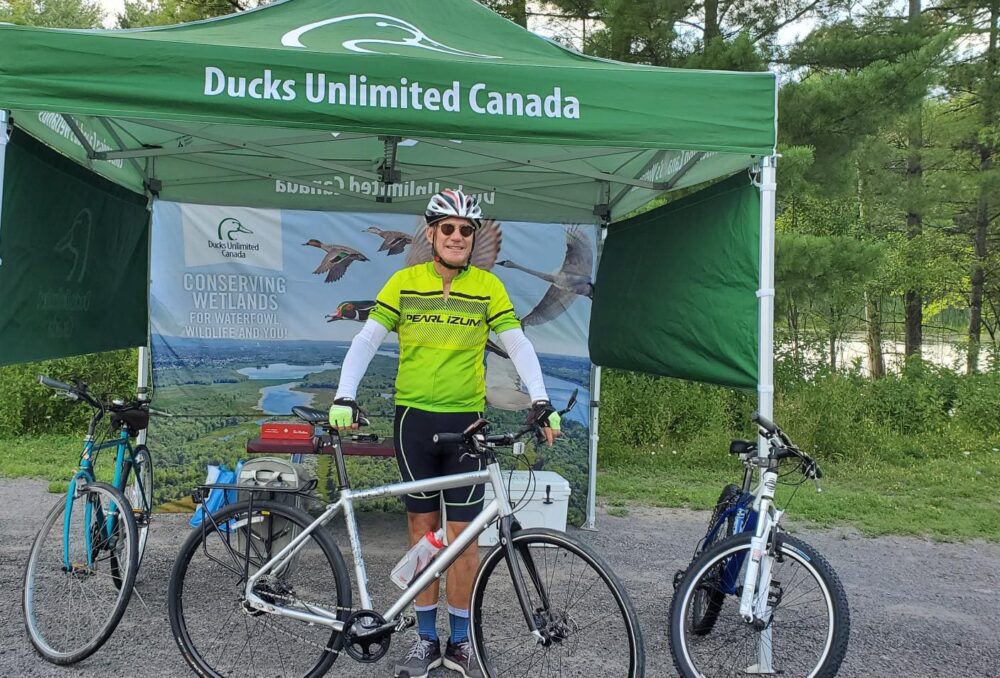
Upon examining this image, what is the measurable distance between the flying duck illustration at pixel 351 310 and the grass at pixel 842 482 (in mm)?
1755


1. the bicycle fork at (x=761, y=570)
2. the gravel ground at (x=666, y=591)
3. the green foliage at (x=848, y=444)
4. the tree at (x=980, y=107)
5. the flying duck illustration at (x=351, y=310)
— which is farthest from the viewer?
the tree at (x=980, y=107)

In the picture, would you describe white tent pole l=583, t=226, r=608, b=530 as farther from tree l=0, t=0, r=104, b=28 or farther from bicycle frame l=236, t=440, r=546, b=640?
tree l=0, t=0, r=104, b=28

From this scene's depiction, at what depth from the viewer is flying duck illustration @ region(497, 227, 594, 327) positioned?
5543 millimetres

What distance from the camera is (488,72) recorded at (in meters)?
3.14

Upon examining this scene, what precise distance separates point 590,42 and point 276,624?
8.02 meters

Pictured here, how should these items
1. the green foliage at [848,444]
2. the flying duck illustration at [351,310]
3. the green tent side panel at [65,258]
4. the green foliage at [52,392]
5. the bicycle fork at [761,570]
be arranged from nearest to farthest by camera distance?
1. the bicycle fork at [761,570]
2. the green tent side panel at [65,258]
3. the flying duck illustration at [351,310]
4. the green foliage at [848,444]
5. the green foliage at [52,392]

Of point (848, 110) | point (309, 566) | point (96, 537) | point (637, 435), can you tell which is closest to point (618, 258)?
point (309, 566)

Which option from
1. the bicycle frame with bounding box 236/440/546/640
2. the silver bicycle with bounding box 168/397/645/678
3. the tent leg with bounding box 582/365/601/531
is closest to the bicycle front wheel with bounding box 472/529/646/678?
the silver bicycle with bounding box 168/397/645/678

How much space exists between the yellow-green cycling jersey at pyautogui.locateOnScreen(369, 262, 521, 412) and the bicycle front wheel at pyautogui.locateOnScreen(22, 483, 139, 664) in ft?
4.26

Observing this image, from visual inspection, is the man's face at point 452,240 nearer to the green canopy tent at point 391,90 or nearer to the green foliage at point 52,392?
the green canopy tent at point 391,90

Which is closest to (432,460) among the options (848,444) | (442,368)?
(442,368)

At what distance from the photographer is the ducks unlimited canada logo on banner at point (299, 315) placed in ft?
17.6

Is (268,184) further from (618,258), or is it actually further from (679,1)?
(679,1)

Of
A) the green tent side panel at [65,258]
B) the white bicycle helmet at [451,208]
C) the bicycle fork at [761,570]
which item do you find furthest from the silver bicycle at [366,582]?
the green tent side panel at [65,258]
